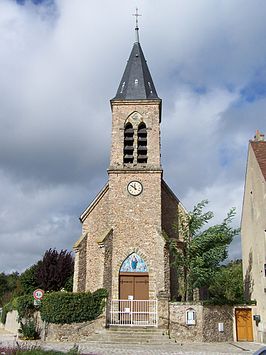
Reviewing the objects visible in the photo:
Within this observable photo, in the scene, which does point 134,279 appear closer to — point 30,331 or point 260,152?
point 30,331

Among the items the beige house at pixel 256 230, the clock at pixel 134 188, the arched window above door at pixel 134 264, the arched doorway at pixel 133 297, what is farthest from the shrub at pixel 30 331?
the beige house at pixel 256 230

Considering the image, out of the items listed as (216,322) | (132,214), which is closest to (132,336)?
(216,322)

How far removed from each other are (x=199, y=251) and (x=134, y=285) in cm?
406

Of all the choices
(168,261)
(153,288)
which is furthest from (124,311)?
(168,261)

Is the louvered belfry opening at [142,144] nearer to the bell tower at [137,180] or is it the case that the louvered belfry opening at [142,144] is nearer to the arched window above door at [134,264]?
the bell tower at [137,180]

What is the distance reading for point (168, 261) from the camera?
2191 cm

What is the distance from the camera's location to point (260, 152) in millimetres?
19922

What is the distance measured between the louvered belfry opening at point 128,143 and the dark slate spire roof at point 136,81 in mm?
2081

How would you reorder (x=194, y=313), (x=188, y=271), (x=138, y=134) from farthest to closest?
1. (x=138, y=134)
2. (x=188, y=271)
3. (x=194, y=313)

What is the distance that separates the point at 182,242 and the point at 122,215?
3669mm

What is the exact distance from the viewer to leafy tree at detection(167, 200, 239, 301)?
67.3 feet

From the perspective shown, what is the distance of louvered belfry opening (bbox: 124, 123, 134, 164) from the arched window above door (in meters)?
5.82

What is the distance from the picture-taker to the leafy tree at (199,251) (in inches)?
808

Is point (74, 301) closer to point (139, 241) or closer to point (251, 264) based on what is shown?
point (139, 241)
